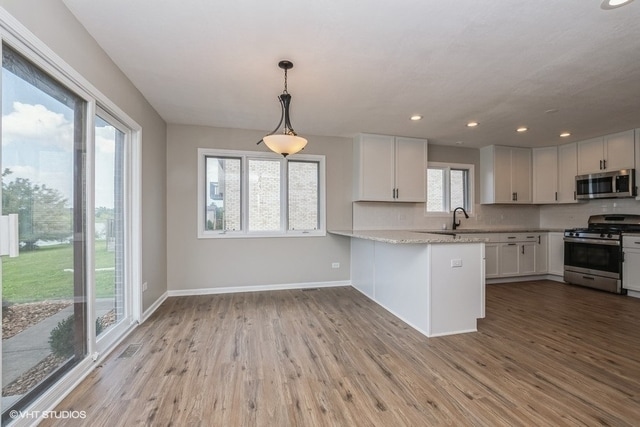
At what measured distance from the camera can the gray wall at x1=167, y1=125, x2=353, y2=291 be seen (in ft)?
13.4

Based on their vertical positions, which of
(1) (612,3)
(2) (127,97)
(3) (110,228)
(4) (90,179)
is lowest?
(3) (110,228)

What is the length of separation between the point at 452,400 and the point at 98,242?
118 inches

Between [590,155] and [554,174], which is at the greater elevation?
[590,155]

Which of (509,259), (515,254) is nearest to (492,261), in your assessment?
(509,259)

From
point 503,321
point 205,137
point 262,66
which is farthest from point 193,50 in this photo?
point 503,321

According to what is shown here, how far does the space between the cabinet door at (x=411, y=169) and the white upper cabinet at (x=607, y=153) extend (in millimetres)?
2810

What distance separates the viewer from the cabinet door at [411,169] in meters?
4.68

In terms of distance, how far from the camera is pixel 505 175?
521 centimetres

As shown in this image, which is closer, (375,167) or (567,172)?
(375,167)

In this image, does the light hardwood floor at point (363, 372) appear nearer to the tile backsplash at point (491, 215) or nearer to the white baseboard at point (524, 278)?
the white baseboard at point (524, 278)

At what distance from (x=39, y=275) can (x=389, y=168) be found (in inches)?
168

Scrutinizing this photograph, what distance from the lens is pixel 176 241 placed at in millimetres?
4098

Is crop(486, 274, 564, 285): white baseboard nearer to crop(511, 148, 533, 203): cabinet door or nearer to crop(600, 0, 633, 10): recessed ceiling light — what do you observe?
crop(511, 148, 533, 203): cabinet door

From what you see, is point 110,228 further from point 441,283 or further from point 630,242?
point 630,242
